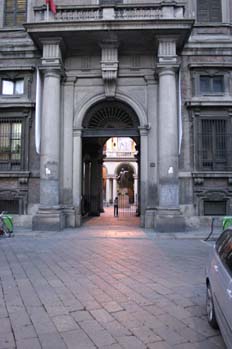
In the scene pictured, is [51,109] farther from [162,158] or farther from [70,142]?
[162,158]

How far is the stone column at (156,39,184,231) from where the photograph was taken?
14.2 m

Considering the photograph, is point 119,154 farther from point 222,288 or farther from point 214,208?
point 222,288

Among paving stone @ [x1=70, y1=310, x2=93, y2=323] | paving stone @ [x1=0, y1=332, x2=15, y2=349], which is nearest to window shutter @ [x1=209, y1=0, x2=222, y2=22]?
paving stone @ [x1=70, y1=310, x2=93, y2=323]

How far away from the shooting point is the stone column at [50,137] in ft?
48.3

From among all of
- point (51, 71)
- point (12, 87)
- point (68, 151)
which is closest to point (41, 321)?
point (68, 151)

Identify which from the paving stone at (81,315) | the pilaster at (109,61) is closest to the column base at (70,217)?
the pilaster at (109,61)

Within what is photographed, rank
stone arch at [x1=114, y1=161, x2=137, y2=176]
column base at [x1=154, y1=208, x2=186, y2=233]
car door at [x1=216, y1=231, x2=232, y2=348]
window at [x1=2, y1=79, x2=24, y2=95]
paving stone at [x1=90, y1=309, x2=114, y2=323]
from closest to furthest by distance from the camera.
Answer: car door at [x1=216, y1=231, x2=232, y2=348]
paving stone at [x1=90, y1=309, x2=114, y2=323]
column base at [x1=154, y1=208, x2=186, y2=233]
window at [x1=2, y1=79, x2=24, y2=95]
stone arch at [x1=114, y1=161, x2=137, y2=176]

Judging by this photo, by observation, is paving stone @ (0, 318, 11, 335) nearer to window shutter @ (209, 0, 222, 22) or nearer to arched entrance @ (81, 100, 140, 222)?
arched entrance @ (81, 100, 140, 222)

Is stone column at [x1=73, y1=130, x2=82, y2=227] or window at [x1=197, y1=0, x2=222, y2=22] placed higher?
window at [x1=197, y1=0, x2=222, y2=22]

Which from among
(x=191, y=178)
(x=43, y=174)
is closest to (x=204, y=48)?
(x=191, y=178)

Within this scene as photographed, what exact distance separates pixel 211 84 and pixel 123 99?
165 inches

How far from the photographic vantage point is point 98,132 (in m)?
16.4

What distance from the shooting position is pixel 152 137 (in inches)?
624

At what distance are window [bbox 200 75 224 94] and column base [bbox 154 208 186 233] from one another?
599 cm
